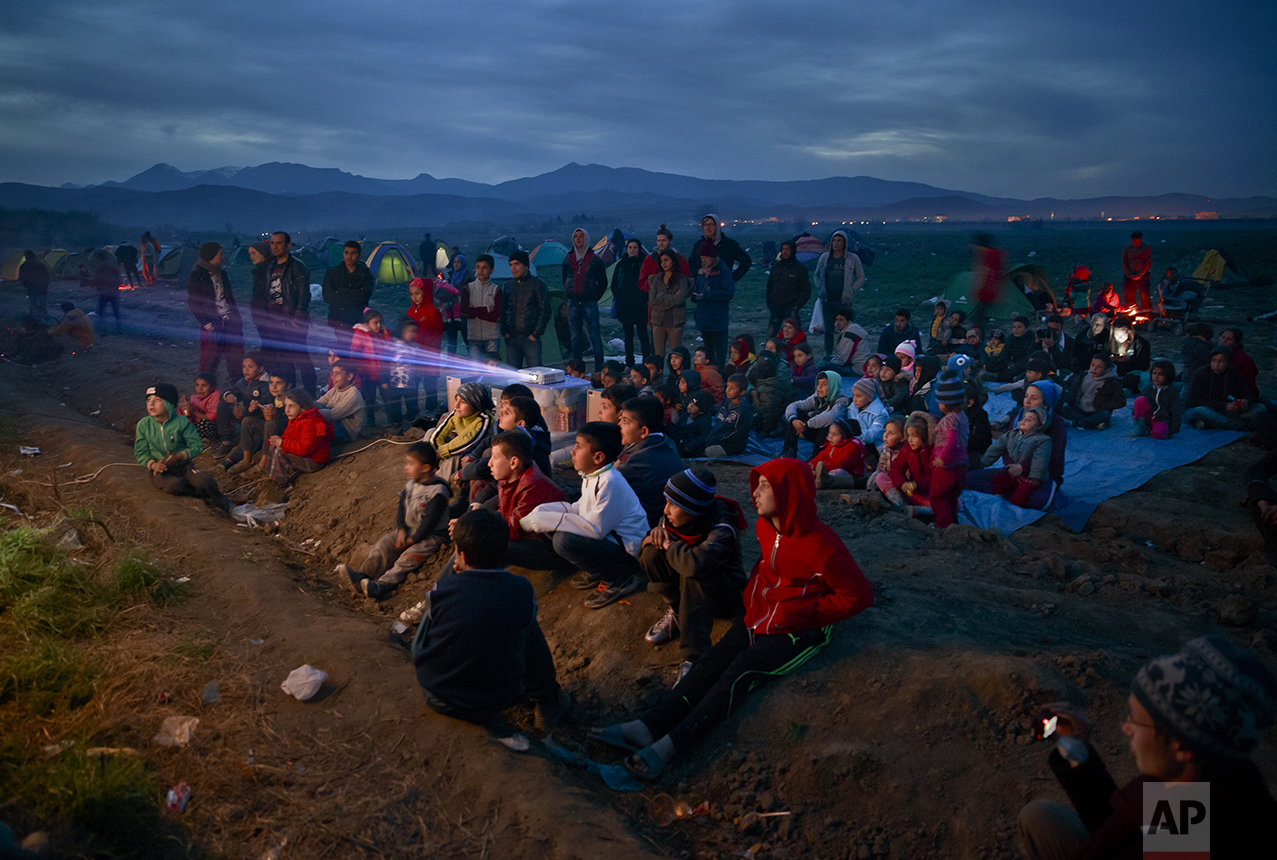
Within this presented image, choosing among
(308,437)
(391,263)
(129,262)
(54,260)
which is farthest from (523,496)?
(54,260)

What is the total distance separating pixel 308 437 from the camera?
859 cm

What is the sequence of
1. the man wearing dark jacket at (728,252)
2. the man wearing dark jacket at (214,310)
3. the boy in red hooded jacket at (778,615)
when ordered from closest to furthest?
the boy in red hooded jacket at (778,615) < the man wearing dark jacket at (214,310) < the man wearing dark jacket at (728,252)

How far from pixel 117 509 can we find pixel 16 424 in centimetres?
419

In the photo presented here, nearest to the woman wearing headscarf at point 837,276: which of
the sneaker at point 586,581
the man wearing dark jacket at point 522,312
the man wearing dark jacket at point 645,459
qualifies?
the man wearing dark jacket at point 522,312

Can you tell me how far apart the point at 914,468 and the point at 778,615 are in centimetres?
348

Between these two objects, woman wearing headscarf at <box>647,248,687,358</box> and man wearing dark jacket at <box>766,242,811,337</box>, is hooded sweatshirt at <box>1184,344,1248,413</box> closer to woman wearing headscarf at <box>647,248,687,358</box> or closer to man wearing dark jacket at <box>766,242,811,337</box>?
man wearing dark jacket at <box>766,242,811,337</box>

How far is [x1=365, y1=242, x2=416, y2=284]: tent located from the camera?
71.9 ft

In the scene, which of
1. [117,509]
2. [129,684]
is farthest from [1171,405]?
[117,509]

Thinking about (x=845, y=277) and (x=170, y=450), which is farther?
(x=845, y=277)

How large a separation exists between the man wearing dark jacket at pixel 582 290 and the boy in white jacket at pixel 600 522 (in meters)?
6.54

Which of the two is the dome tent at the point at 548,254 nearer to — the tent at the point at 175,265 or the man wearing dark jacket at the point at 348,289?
the tent at the point at 175,265

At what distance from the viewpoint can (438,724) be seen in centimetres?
411

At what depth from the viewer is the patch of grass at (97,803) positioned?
3332 millimetres

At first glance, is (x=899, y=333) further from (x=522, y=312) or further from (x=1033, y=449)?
(x=522, y=312)
